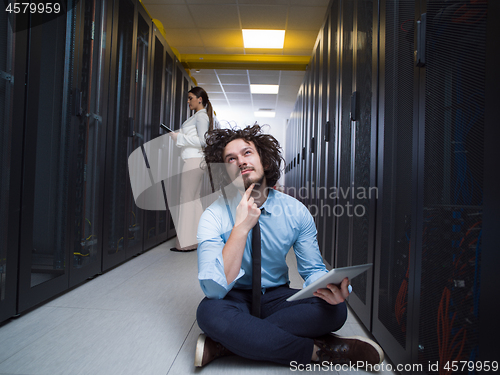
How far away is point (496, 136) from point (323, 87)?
96.4 inches

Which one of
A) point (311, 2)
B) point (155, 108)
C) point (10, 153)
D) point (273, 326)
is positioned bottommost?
point (273, 326)

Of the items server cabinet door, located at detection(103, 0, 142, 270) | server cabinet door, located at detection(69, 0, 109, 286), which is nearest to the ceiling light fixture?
server cabinet door, located at detection(103, 0, 142, 270)

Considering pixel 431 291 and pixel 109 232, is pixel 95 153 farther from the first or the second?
pixel 431 291

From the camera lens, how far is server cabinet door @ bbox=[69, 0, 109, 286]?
6.40 ft

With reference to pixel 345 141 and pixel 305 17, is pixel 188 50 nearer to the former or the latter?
pixel 305 17

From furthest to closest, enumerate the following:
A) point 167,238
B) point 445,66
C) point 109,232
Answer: point 167,238
point 109,232
point 445,66

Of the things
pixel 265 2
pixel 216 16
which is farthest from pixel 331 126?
pixel 216 16

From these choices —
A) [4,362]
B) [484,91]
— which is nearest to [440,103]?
[484,91]

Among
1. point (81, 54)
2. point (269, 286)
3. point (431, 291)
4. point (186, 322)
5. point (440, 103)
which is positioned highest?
point (81, 54)

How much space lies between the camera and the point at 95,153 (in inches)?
87.1

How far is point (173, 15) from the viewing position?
13.2 feet

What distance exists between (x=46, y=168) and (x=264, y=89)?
575 centimetres

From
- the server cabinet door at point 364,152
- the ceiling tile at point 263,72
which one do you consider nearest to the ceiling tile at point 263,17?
the ceiling tile at point 263,72

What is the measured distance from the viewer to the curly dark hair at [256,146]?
151 centimetres
